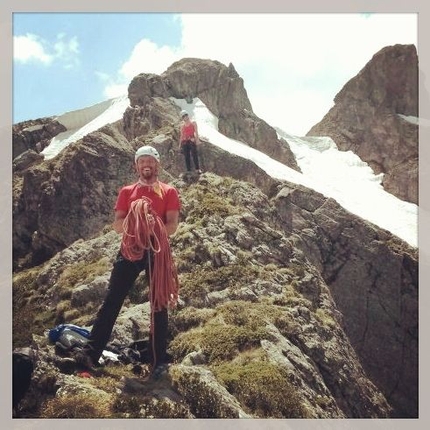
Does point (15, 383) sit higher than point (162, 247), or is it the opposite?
point (162, 247)

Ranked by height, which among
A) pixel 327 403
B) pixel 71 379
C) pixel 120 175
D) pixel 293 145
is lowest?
pixel 327 403

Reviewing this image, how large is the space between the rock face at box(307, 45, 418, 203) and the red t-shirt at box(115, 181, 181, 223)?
38.3m

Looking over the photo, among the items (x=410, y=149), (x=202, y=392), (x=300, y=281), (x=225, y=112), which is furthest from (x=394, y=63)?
(x=202, y=392)

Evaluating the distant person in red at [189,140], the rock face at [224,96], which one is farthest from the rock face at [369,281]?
the rock face at [224,96]

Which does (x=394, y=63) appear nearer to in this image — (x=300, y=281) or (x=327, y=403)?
(x=300, y=281)

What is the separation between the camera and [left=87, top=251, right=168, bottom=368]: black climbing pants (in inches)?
384

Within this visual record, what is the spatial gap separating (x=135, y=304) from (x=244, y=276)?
246 centimetres

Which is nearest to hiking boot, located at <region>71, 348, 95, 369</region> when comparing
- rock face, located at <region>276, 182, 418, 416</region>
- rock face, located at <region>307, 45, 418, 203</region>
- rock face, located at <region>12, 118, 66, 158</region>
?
rock face, located at <region>276, 182, 418, 416</region>

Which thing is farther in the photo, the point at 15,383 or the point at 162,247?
the point at 162,247

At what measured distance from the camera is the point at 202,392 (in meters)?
8.90

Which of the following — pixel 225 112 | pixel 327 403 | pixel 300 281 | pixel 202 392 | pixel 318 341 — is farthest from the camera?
pixel 225 112

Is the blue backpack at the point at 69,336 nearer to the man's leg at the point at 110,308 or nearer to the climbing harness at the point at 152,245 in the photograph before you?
the man's leg at the point at 110,308

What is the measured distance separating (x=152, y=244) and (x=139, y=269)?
47 centimetres

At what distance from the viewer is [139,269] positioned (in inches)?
395
